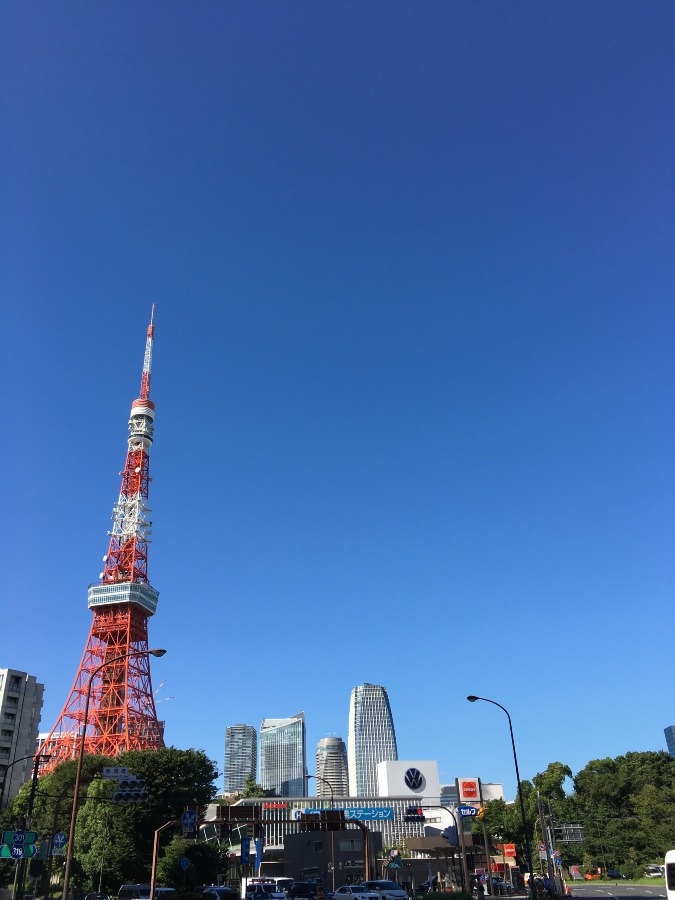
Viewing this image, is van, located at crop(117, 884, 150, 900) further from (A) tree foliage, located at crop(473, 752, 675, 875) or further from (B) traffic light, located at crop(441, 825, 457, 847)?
(A) tree foliage, located at crop(473, 752, 675, 875)

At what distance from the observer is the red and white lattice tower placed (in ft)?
300

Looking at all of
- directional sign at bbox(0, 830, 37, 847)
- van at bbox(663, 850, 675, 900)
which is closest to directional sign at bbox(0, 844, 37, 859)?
directional sign at bbox(0, 830, 37, 847)

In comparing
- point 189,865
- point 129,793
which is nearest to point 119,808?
point 189,865

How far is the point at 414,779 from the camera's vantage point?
108750 mm

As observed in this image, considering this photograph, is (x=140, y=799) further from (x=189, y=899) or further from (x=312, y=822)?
(x=312, y=822)

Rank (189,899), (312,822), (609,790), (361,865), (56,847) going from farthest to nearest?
(609,790), (361,865), (312,822), (56,847), (189,899)

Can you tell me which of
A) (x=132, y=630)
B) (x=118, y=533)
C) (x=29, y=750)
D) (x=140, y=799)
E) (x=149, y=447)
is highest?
(x=149, y=447)

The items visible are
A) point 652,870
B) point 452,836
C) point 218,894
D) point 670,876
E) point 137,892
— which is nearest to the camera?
point 670,876

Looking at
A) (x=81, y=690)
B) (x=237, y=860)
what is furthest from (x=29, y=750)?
(x=237, y=860)

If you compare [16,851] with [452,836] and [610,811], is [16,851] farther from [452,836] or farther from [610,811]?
[610,811]

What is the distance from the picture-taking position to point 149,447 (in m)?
112

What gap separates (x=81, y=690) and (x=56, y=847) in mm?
58025

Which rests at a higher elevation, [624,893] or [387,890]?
[387,890]

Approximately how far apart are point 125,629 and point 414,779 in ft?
166
